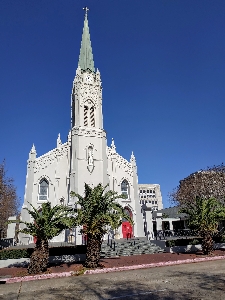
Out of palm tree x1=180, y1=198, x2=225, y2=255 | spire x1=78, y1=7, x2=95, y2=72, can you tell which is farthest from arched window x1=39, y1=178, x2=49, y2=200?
spire x1=78, y1=7, x2=95, y2=72

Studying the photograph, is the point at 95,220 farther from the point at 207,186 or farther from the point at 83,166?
the point at 207,186

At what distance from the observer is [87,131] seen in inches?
1304

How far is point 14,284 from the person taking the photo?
12.3m

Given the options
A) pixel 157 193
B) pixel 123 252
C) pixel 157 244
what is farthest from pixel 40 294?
pixel 157 193

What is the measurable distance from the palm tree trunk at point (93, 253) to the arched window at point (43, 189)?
1482cm

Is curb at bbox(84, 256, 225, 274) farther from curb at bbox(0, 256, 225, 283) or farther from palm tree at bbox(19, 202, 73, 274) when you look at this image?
palm tree at bbox(19, 202, 73, 274)

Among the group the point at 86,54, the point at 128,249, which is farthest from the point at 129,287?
the point at 86,54

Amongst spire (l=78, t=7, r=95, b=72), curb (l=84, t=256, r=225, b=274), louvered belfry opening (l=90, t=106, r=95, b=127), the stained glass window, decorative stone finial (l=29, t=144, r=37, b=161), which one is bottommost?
curb (l=84, t=256, r=225, b=274)

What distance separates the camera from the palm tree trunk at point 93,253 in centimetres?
1566

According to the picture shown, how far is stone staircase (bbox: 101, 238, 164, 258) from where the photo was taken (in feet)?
68.5

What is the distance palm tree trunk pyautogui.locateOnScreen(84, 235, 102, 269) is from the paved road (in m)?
1.98

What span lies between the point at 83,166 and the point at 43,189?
5.90 m

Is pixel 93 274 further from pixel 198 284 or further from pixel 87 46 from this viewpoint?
pixel 87 46

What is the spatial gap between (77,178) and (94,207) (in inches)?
526
